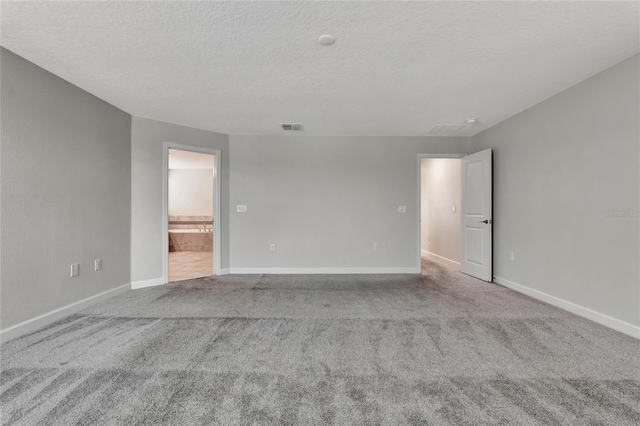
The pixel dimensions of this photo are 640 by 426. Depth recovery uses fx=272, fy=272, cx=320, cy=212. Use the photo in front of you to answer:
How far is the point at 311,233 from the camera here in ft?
16.0

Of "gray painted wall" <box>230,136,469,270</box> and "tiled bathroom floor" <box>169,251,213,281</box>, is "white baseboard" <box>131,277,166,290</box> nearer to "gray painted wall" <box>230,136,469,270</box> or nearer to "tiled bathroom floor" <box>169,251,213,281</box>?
"tiled bathroom floor" <box>169,251,213,281</box>

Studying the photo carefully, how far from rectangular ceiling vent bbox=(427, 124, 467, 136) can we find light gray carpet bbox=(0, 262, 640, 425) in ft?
8.72

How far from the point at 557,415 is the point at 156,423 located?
2087 millimetres

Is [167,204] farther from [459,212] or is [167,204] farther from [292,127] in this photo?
[459,212]

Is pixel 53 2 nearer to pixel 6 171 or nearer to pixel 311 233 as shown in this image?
pixel 6 171

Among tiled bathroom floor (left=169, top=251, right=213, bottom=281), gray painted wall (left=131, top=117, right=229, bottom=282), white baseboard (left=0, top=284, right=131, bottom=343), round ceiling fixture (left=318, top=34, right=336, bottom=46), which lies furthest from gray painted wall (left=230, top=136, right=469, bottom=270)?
round ceiling fixture (left=318, top=34, right=336, bottom=46)

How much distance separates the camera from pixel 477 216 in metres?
4.41

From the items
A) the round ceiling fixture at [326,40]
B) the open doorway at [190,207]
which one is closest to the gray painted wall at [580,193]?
the round ceiling fixture at [326,40]

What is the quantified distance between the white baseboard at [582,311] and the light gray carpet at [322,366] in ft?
0.33

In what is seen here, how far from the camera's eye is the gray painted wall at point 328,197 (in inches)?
191

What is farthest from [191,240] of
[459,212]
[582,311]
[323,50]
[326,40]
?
[582,311]

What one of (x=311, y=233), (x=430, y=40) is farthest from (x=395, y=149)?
(x=430, y=40)

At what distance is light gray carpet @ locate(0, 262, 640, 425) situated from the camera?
146cm

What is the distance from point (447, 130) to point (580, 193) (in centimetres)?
212
